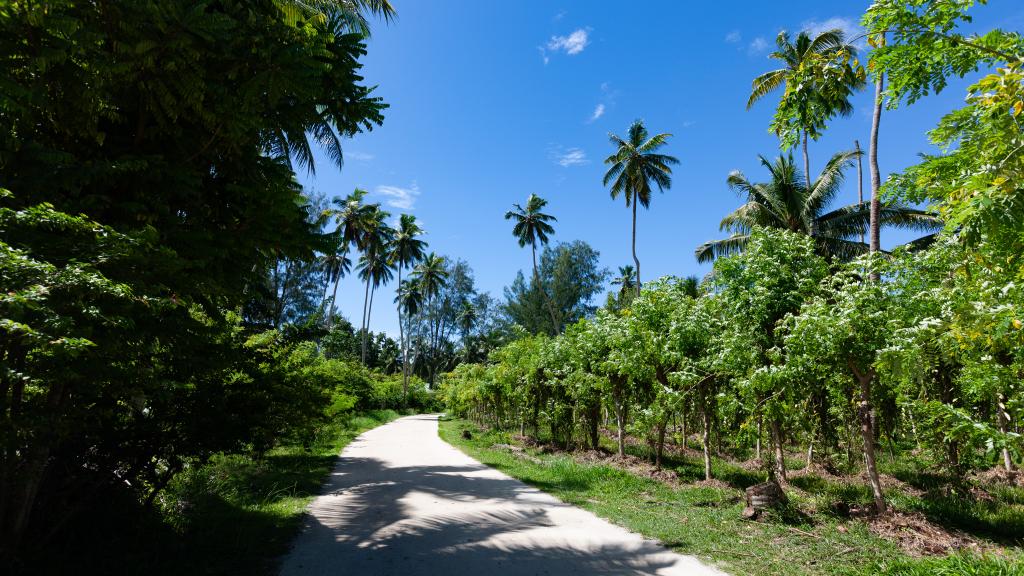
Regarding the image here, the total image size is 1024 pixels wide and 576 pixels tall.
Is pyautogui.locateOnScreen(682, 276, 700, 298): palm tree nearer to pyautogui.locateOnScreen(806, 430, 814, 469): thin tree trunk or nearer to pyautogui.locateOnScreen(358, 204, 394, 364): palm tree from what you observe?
pyautogui.locateOnScreen(806, 430, 814, 469): thin tree trunk

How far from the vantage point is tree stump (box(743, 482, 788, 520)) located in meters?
6.96

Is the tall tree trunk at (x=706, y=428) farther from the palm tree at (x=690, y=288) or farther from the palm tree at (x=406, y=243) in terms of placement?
the palm tree at (x=406, y=243)

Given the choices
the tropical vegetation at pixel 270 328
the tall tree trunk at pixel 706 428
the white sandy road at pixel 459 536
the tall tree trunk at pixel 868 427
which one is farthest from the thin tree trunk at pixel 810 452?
the white sandy road at pixel 459 536

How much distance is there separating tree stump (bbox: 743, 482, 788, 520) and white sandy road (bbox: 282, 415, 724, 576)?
1997 millimetres

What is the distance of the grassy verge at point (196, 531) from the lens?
15.9 ft

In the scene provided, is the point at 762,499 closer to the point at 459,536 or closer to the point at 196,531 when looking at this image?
the point at 459,536

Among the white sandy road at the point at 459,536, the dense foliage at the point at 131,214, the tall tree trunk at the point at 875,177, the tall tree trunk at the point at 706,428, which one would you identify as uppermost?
the tall tree trunk at the point at 875,177

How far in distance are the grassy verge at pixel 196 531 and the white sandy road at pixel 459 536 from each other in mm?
393

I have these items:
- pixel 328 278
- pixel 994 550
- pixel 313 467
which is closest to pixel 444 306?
pixel 328 278

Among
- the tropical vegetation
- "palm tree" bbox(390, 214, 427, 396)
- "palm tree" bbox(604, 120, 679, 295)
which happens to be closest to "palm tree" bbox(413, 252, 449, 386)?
"palm tree" bbox(390, 214, 427, 396)

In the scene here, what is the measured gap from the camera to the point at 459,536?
6.43m

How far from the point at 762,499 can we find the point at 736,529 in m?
0.89

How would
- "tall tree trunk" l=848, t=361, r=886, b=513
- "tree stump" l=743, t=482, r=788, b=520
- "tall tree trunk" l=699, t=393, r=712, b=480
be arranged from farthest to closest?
"tall tree trunk" l=699, t=393, r=712, b=480 < "tree stump" l=743, t=482, r=788, b=520 < "tall tree trunk" l=848, t=361, r=886, b=513

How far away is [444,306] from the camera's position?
57125 millimetres
